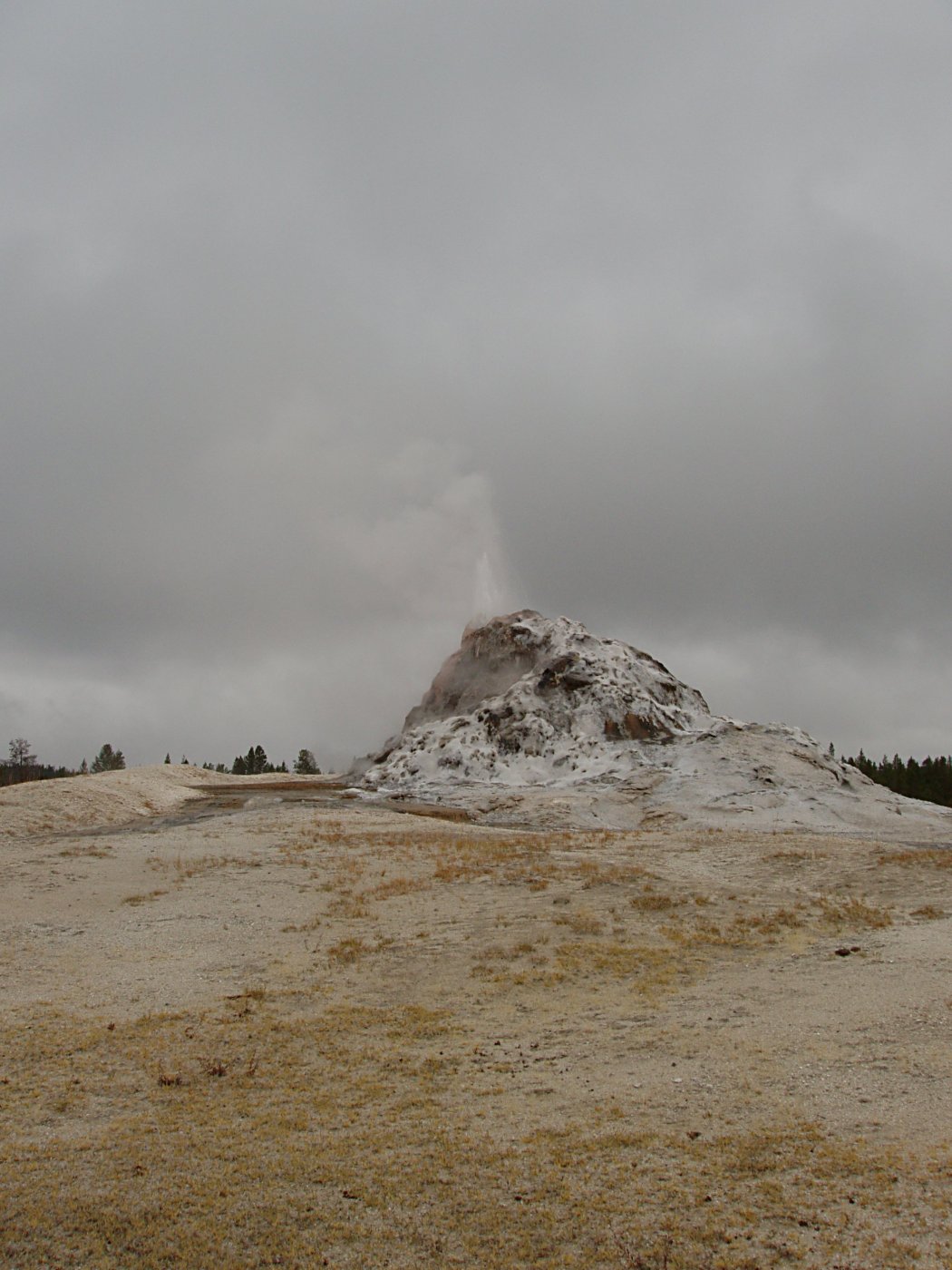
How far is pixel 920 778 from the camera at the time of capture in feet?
411

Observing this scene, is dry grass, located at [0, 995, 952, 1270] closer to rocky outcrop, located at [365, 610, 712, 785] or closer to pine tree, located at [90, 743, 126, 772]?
rocky outcrop, located at [365, 610, 712, 785]

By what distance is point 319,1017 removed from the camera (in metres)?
17.7

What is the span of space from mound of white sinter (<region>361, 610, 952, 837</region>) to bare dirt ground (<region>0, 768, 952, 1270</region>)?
33.5m

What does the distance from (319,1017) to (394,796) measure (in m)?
64.2

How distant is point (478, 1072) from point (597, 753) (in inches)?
2936

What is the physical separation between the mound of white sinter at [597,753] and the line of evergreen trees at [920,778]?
37.5m

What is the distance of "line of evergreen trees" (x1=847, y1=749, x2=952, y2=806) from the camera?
389 feet

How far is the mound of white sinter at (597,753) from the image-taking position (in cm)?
6481

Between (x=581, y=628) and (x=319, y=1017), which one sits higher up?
(x=581, y=628)

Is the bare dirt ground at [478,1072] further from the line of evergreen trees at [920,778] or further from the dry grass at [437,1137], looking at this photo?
the line of evergreen trees at [920,778]

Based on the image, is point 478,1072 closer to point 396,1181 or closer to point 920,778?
point 396,1181

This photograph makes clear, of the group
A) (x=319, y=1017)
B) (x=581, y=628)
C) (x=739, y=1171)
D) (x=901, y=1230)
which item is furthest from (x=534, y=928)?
(x=581, y=628)

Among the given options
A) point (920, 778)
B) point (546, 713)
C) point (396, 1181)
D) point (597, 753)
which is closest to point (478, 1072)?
point (396, 1181)

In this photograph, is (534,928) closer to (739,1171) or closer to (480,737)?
(739,1171)
